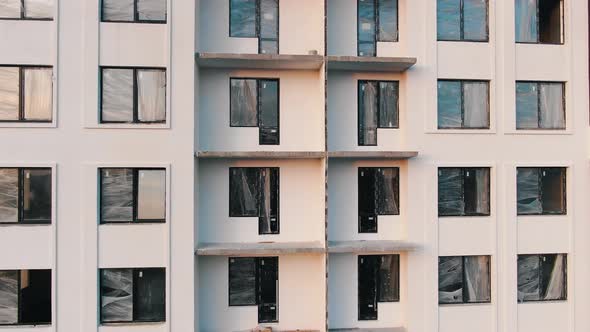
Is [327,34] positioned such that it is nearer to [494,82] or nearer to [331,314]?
[494,82]

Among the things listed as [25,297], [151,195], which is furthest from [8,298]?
[151,195]

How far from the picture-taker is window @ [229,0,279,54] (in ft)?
28.5

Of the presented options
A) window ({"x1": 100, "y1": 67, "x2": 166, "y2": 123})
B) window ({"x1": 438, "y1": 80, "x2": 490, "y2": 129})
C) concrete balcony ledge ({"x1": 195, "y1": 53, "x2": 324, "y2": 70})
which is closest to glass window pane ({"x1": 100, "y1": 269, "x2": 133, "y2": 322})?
window ({"x1": 100, "y1": 67, "x2": 166, "y2": 123})

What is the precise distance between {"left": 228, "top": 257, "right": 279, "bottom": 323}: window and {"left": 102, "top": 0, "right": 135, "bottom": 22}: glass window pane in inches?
222

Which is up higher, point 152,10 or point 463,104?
point 152,10

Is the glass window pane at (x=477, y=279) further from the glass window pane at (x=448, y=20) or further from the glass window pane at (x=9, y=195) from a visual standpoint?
the glass window pane at (x=9, y=195)

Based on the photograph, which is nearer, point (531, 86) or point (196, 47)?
point (196, 47)

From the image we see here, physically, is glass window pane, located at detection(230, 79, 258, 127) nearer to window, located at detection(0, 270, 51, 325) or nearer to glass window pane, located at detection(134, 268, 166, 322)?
glass window pane, located at detection(134, 268, 166, 322)

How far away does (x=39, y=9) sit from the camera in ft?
26.2

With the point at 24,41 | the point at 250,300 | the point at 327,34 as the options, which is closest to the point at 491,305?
the point at 250,300

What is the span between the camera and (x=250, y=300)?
339 inches

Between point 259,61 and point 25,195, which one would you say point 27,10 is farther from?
point 259,61

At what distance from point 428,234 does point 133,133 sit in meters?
6.65

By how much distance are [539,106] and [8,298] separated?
12278 millimetres
